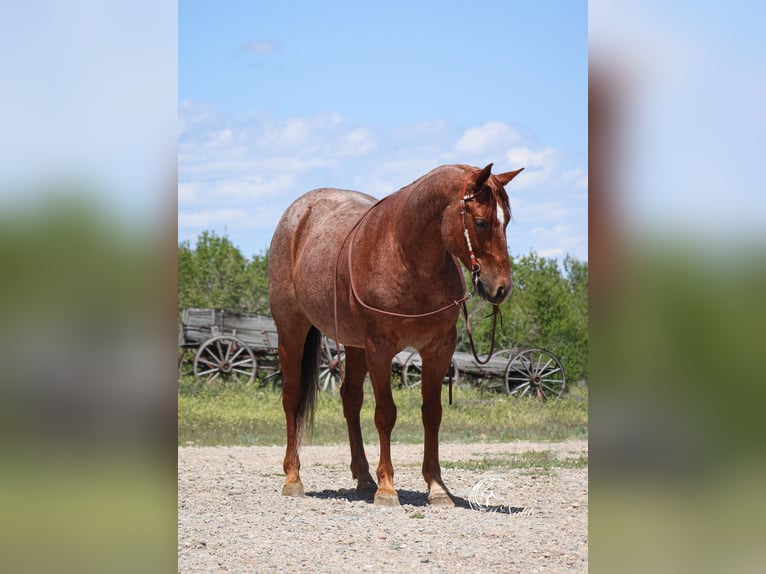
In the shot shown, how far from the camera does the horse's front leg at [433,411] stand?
566 cm

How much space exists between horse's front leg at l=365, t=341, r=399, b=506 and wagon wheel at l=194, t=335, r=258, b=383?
9949 millimetres

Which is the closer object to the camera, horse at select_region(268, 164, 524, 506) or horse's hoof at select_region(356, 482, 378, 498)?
horse at select_region(268, 164, 524, 506)

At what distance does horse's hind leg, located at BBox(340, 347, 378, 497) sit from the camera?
21.2 ft

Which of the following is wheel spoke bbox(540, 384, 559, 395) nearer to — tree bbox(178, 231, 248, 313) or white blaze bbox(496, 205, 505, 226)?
tree bbox(178, 231, 248, 313)

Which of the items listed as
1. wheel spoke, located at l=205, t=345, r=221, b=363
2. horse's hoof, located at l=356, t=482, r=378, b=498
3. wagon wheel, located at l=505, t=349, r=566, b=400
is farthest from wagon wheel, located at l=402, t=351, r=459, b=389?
horse's hoof, located at l=356, t=482, r=378, b=498

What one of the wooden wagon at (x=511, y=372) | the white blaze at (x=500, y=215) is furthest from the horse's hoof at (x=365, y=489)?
the wooden wagon at (x=511, y=372)

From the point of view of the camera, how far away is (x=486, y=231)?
4.91 metres

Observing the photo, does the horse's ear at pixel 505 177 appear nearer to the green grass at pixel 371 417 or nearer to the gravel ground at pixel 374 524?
the gravel ground at pixel 374 524

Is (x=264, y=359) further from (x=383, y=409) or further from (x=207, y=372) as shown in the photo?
(x=383, y=409)

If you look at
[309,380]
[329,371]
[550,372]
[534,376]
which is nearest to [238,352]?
[329,371]

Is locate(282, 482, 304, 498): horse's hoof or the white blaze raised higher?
the white blaze

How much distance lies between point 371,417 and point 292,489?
6.70 metres
